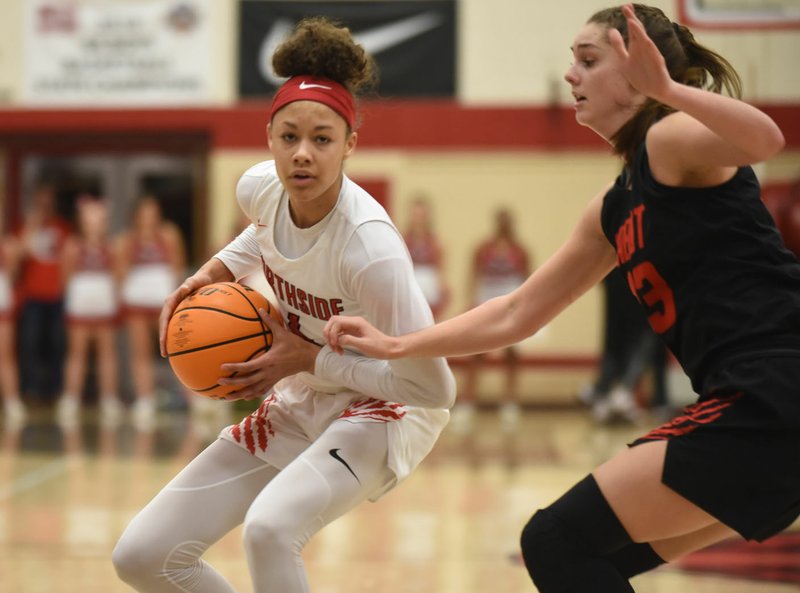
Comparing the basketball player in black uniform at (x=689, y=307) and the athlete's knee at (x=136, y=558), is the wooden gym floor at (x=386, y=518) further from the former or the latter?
the basketball player in black uniform at (x=689, y=307)

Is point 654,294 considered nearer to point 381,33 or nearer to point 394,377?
point 394,377

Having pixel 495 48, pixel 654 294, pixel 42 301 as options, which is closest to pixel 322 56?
pixel 654 294

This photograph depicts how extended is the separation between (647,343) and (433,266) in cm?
207

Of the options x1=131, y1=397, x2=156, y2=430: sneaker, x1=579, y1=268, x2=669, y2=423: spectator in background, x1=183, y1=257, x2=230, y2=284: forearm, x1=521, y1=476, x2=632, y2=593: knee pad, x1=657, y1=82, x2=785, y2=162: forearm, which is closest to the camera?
x1=657, y1=82, x2=785, y2=162: forearm

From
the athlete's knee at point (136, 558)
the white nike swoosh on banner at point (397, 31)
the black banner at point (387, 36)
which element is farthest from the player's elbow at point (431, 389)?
the white nike swoosh on banner at point (397, 31)

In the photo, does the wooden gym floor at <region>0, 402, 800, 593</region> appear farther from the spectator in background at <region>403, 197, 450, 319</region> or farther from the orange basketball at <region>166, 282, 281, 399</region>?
the orange basketball at <region>166, 282, 281, 399</region>

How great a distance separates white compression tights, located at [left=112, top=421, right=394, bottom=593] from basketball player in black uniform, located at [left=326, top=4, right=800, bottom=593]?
0.57 meters

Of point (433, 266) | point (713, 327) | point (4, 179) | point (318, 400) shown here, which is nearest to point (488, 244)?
point (433, 266)

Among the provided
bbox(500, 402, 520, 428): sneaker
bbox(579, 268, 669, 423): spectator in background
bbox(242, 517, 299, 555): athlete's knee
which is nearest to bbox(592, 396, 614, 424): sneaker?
→ bbox(579, 268, 669, 423): spectator in background

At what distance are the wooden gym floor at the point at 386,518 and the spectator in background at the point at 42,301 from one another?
191 cm

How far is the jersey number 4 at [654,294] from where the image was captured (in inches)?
98.8

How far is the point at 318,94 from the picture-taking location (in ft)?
9.73

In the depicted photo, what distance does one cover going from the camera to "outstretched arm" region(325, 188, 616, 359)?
279cm

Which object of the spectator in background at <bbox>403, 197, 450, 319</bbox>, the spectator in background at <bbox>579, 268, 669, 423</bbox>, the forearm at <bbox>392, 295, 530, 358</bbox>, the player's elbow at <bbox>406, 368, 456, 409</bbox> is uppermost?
the forearm at <bbox>392, 295, 530, 358</bbox>
